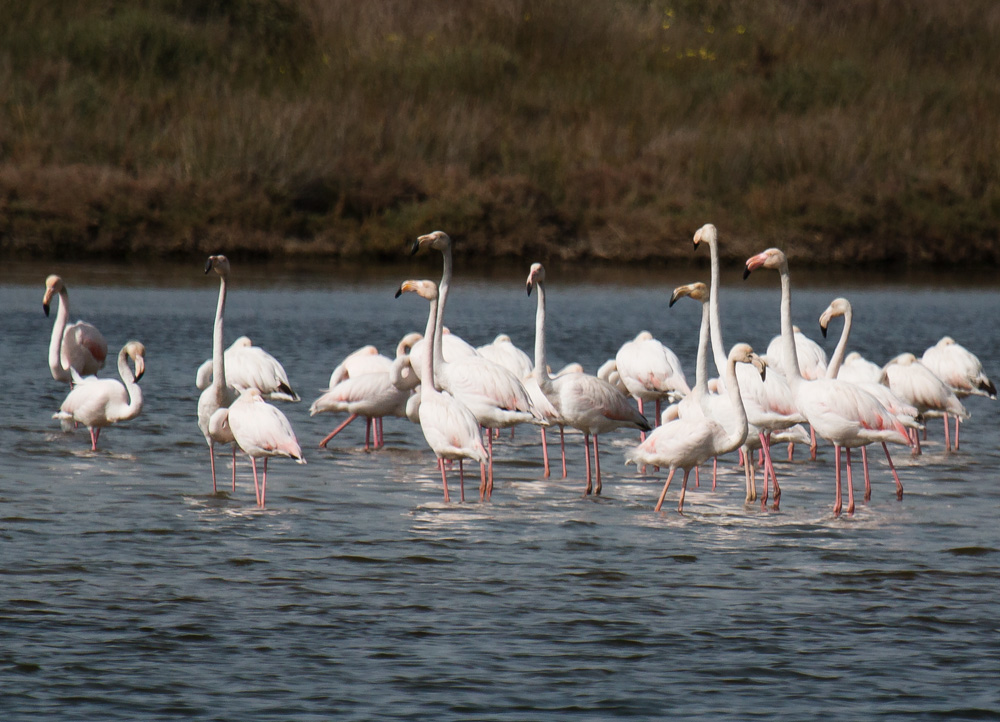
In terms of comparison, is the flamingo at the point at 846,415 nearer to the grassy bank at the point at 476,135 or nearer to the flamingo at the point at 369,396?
the flamingo at the point at 369,396

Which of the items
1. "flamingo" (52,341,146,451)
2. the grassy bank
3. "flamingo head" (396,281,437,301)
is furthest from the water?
the grassy bank

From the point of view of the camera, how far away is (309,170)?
36500 millimetres

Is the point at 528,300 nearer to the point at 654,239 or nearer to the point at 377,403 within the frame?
the point at 654,239

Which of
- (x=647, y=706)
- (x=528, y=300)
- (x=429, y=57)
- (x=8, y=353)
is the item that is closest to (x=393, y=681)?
(x=647, y=706)

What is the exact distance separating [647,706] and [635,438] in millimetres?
7402

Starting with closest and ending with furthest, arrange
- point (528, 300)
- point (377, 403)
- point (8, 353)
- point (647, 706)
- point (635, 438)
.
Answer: point (647, 706) < point (377, 403) < point (635, 438) < point (8, 353) < point (528, 300)

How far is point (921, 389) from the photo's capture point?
1141 centimetres

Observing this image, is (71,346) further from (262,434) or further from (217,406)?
(262,434)

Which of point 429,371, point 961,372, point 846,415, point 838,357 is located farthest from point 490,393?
point 961,372

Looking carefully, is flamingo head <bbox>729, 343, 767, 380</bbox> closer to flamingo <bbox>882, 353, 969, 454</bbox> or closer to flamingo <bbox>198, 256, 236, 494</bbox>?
flamingo <bbox>882, 353, 969, 454</bbox>

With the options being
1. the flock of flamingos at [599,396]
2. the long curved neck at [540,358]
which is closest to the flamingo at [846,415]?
the flock of flamingos at [599,396]

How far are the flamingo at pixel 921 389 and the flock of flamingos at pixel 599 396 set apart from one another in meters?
0.01

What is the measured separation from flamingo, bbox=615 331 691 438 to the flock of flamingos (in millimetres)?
11

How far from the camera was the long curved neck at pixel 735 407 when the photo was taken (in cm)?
868
